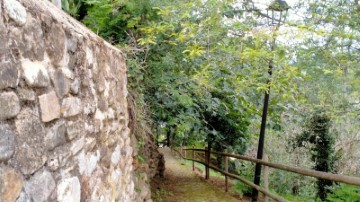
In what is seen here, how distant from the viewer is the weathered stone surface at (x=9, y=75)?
0.87 metres

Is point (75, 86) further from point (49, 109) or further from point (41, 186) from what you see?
point (41, 186)

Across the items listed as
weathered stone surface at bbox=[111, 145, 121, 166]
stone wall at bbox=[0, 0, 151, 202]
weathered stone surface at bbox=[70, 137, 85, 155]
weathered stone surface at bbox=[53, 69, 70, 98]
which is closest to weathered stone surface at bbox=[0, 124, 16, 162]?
stone wall at bbox=[0, 0, 151, 202]

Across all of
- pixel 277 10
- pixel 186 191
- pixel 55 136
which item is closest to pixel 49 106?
pixel 55 136

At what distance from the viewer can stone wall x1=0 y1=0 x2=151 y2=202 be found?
91 centimetres

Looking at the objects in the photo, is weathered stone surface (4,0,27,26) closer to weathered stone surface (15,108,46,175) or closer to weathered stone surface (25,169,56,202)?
weathered stone surface (15,108,46,175)

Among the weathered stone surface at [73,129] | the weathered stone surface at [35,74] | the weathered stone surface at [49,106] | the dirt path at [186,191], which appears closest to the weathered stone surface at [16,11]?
the weathered stone surface at [35,74]

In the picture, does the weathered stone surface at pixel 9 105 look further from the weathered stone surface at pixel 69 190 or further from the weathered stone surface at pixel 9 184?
the weathered stone surface at pixel 69 190

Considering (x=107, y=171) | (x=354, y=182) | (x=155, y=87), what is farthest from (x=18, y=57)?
(x=155, y=87)

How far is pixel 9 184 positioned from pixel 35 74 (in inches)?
13.8

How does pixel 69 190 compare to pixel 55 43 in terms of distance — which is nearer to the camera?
pixel 55 43

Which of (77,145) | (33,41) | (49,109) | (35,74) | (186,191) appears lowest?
(186,191)

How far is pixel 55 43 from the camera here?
125cm

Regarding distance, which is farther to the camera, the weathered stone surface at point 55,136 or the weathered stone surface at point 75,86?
the weathered stone surface at point 75,86

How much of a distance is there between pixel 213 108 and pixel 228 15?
6.61 ft
